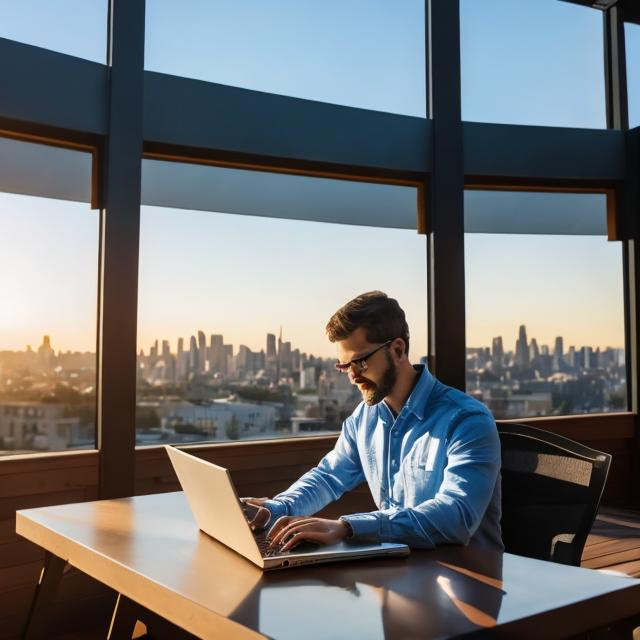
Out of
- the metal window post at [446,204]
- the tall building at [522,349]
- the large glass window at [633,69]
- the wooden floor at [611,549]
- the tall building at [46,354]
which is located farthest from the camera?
the large glass window at [633,69]

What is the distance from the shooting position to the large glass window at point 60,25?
3094 millimetres

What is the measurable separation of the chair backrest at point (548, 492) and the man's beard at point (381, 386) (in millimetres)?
346

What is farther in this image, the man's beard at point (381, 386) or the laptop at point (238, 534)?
the man's beard at point (381, 386)

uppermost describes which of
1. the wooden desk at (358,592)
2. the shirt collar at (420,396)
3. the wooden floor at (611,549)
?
the shirt collar at (420,396)

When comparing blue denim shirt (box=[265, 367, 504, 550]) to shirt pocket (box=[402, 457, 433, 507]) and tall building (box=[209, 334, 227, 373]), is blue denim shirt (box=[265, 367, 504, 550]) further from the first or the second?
tall building (box=[209, 334, 227, 373])

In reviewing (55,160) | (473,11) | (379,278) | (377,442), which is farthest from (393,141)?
(377,442)

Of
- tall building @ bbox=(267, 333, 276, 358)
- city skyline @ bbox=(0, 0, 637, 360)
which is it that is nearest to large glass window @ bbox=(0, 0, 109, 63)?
city skyline @ bbox=(0, 0, 637, 360)

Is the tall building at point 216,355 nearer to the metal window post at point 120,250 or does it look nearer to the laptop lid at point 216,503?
the metal window post at point 120,250

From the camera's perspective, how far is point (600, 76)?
4777 millimetres

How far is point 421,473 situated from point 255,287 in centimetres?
199

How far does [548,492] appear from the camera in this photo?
186 centimetres

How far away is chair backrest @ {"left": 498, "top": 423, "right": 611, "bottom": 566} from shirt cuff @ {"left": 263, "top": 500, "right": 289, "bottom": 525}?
576mm

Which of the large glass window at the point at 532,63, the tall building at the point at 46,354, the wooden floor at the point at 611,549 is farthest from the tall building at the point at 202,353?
the large glass window at the point at 532,63

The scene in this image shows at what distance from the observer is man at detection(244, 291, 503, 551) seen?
5.01ft
